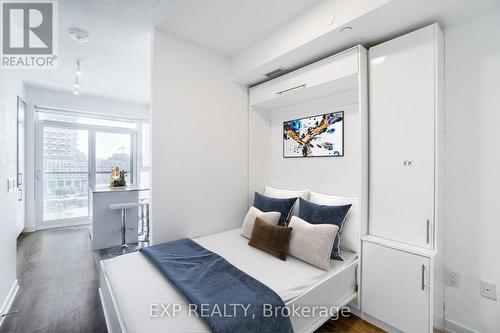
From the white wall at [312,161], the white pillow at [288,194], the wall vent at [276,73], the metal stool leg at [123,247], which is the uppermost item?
the wall vent at [276,73]

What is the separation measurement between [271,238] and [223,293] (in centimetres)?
74

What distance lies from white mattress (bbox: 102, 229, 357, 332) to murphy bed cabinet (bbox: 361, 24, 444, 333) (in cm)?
36

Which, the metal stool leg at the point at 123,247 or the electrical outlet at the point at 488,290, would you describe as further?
the metal stool leg at the point at 123,247

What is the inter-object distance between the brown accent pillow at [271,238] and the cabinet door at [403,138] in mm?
772

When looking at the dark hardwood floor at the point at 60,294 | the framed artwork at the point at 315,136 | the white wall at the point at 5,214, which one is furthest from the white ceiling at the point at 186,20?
the dark hardwood floor at the point at 60,294

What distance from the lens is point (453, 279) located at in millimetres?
1811

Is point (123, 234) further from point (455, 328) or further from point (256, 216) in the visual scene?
point (455, 328)

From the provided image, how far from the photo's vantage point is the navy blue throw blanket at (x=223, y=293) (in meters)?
1.25

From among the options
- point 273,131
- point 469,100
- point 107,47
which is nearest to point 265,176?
point 273,131

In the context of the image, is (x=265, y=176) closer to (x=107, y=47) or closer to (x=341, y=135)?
(x=341, y=135)

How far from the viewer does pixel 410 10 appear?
1.62 metres

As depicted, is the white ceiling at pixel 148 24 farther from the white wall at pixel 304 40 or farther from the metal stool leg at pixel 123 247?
the metal stool leg at pixel 123 247

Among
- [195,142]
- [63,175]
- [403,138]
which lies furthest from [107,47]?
[63,175]

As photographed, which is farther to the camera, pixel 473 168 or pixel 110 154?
pixel 110 154
